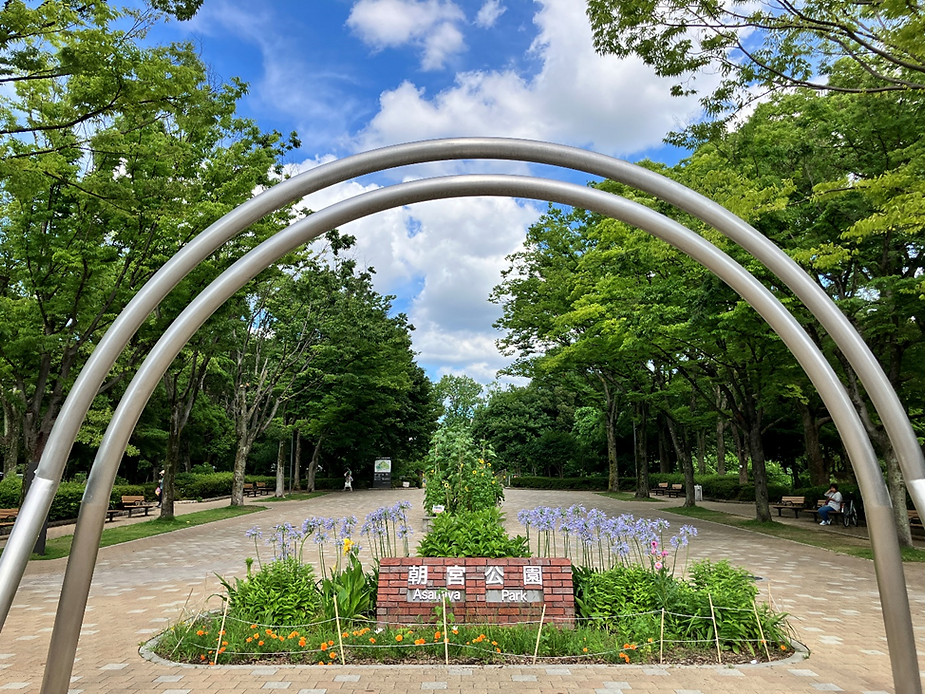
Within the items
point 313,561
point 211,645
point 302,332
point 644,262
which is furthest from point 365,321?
point 211,645

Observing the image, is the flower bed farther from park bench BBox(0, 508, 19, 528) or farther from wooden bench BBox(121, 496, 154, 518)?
wooden bench BBox(121, 496, 154, 518)

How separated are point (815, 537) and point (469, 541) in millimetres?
11652

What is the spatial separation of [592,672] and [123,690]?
376 centimetres

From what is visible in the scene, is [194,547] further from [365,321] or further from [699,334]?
[365,321]

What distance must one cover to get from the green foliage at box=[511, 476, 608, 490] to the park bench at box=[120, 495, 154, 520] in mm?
25256

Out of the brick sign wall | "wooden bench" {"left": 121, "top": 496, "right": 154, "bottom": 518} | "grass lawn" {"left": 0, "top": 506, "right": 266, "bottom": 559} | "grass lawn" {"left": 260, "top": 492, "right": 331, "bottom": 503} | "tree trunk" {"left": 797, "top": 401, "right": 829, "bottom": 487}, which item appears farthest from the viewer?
"grass lawn" {"left": 260, "top": 492, "right": 331, "bottom": 503}

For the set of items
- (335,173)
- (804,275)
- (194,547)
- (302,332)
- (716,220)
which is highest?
(302,332)

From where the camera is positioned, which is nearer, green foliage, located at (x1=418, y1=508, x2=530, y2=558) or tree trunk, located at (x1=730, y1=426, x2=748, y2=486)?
green foliage, located at (x1=418, y1=508, x2=530, y2=558)

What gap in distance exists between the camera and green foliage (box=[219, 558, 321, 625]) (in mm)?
6641

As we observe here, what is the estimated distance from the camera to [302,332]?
26.2 meters

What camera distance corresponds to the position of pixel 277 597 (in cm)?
676

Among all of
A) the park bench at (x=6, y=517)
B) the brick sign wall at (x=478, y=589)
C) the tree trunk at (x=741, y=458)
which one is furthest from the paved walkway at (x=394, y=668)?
the tree trunk at (x=741, y=458)

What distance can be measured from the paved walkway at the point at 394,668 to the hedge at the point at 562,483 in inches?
1101

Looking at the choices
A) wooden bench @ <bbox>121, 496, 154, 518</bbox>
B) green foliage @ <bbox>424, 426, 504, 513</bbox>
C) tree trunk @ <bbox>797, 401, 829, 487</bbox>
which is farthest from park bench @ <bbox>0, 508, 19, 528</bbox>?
tree trunk @ <bbox>797, 401, 829, 487</bbox>
